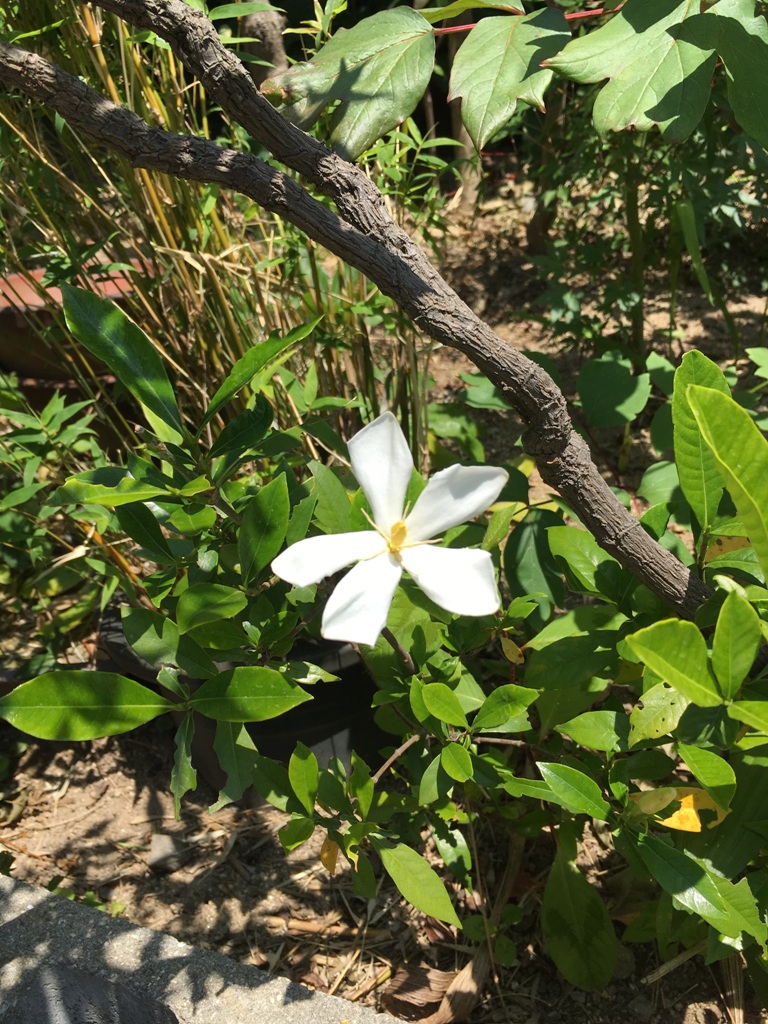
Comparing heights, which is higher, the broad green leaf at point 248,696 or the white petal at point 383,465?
the white petal at point 383,465

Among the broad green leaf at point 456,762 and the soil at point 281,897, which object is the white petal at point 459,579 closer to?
the broad green leaf at point 456,762

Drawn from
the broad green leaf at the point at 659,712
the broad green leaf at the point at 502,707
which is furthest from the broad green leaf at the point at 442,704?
the broad green leaf at the point at 659,712

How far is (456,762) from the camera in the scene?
0.88 m

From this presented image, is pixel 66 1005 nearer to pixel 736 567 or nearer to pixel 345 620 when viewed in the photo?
pixel 345 620

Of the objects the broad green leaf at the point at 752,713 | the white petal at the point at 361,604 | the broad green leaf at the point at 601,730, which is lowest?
the broad green leaf at the point at 601,730

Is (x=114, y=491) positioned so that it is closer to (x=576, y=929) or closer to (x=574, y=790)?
(x=574, y=790)

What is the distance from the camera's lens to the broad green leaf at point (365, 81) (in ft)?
2.37

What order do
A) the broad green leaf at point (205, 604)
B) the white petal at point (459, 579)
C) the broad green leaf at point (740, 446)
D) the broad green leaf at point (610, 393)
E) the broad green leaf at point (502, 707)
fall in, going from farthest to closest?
the broad green leaf at point (610, 393) → the broad green leaf at point (502, 707) → the broad green leaf at point (205, 604) → the broad green leaf at point (740, 446) → the white petal at point (459, 579)

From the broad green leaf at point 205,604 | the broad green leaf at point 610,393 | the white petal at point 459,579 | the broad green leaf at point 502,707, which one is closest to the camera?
the white petal at point 459,579

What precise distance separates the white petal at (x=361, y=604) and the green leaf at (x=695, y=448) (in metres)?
0.36

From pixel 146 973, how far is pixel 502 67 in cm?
103

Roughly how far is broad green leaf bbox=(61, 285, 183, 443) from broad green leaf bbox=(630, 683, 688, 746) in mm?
514

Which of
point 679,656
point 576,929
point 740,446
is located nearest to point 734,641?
point 679,656

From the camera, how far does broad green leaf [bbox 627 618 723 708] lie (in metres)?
0.60
